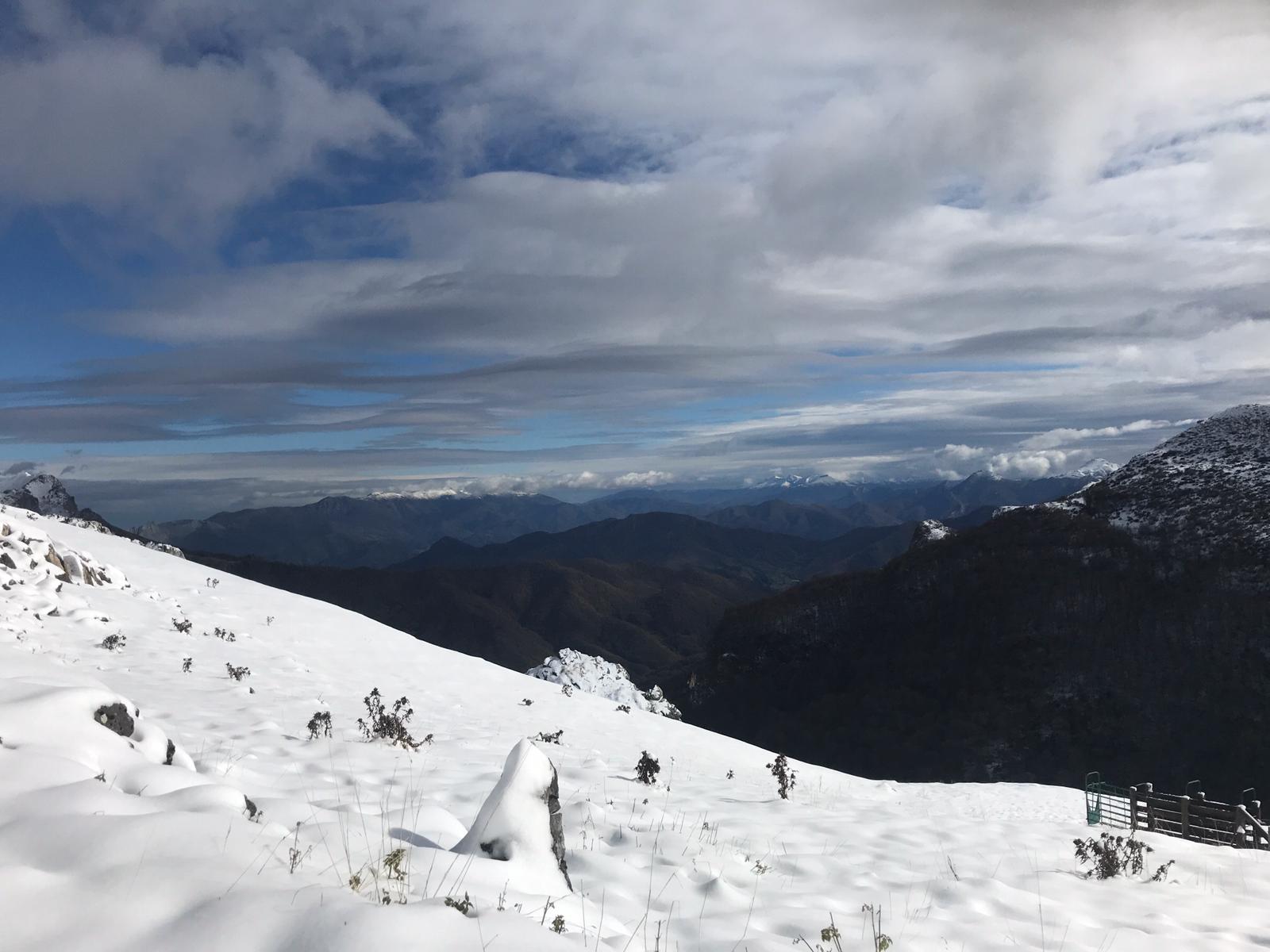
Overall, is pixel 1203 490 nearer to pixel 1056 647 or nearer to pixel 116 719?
pixel 1056 647

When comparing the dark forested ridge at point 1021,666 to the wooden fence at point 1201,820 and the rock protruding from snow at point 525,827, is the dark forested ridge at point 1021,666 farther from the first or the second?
the rock protruding from snow at point 525,827

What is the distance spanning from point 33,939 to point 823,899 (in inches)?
200

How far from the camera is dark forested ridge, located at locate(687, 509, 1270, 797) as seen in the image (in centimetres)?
6191

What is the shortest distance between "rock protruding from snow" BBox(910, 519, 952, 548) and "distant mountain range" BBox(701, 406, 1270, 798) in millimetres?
1517

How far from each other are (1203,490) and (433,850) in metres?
102

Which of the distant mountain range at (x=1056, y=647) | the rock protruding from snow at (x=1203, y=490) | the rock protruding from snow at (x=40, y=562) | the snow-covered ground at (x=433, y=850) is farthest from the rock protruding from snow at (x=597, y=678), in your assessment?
the rock protruding from snow at (x=1203, y=490)

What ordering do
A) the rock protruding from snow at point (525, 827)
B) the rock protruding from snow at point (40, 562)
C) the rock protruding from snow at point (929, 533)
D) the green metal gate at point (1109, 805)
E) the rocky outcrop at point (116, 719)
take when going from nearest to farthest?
1. the rock protruding from snow at point (525, 827)
2. the rocky outcrop at point (116, 719)
3. the green metal gate at point (1109, 805)
4. the rock protruding from snow at point (40, 562)
5. the rock protruding from snow at point (929, 533)

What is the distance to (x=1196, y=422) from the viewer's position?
9738 centimetres

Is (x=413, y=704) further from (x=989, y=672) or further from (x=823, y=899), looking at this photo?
(x=989, y=672)

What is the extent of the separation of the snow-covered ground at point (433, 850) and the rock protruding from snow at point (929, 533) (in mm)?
103002

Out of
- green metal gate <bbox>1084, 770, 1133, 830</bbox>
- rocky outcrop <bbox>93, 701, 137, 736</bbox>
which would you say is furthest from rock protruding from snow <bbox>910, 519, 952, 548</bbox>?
rocky outcrop <bbox>93, 701, 137, 736</bbox>

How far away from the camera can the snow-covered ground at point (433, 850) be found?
299 cm

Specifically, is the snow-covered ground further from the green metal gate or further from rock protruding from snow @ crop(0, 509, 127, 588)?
the green metal gate

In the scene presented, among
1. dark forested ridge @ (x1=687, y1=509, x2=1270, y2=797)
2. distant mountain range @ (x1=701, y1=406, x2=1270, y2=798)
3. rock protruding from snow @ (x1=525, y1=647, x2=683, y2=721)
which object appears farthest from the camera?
distant mountain range @ (x1=701, y1=406, x2=1270, y2=798)
